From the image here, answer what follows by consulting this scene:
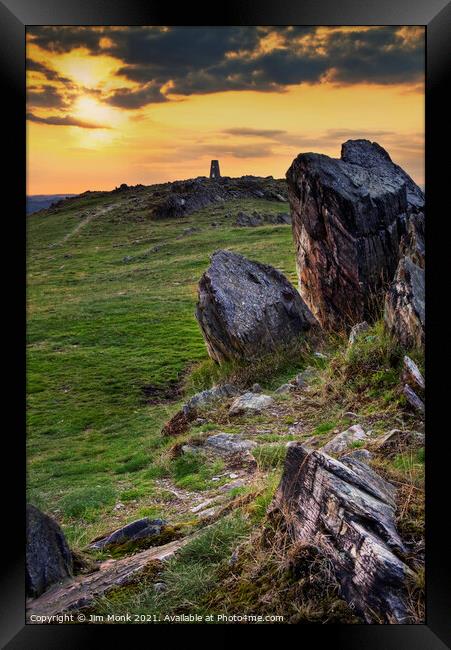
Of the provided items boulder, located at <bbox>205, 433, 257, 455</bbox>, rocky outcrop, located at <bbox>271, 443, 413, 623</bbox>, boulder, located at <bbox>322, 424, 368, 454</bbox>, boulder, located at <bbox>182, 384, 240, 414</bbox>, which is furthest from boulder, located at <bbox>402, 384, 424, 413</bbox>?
boulder, located at <bbox>182, 384, 240, 414</bbox>

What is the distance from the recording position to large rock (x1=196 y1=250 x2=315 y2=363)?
1377 cm

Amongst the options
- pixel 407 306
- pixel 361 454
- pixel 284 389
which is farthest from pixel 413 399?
pixel 284 389

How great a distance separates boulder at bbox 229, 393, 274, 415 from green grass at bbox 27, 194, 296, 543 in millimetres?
718

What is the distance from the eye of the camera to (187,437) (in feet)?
33.6

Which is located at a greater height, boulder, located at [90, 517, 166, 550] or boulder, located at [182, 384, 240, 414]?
boulder, located at [182, 384, 240, 414]

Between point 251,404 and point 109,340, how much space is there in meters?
10.8

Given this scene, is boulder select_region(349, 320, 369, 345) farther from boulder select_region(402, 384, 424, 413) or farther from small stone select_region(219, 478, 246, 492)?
small stone select_region(219, 478, 246, 492)

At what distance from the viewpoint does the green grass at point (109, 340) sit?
432 inches
